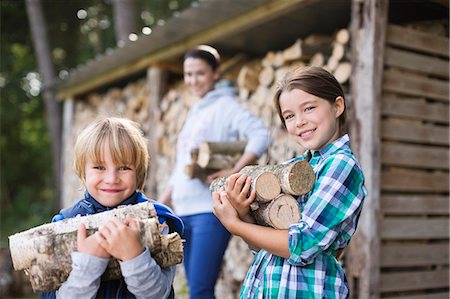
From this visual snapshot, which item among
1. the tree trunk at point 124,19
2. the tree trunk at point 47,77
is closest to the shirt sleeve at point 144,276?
the tree trunk at point 124,19

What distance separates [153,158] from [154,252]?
442 cm

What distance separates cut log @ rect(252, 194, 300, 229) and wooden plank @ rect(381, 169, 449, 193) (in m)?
1.99

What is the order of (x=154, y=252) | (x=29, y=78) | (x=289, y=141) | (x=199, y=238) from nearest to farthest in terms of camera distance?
1. (x=154, y=252)
2. (x=199, y=238)
3. (x=289, y=141)
4. (x=29, y=78)

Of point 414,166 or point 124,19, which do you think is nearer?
point 414,166

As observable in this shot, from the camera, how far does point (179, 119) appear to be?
5.90m

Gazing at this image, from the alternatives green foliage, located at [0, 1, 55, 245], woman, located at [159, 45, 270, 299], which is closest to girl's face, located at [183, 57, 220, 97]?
woman, located at [159, 45, 270, 299]

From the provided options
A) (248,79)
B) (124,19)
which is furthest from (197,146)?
(124,19)

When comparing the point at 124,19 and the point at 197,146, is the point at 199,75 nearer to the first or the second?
the point at 197,146

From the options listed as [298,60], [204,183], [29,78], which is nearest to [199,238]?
[204,183]

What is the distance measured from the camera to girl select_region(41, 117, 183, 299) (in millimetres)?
1684

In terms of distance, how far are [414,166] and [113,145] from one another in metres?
2.53

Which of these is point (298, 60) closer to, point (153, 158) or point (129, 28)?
point (153, 158)

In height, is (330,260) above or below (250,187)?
below

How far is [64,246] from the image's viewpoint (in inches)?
69.1
